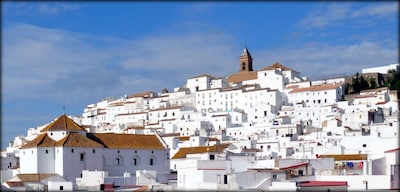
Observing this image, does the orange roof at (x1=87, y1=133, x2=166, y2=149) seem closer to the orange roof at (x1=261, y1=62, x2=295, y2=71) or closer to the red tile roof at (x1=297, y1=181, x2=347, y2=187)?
the red tile roof at (x1=297, y1=181, x2=347, y2=187)

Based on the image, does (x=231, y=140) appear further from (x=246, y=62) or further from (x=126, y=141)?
(x=246, y=62)

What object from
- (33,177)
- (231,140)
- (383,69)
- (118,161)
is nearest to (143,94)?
(231,140)

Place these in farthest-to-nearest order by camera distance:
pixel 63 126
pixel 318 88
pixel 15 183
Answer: pixel 318 88 → pixel 63 126 → pixel 15 183

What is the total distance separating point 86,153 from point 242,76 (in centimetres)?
3533

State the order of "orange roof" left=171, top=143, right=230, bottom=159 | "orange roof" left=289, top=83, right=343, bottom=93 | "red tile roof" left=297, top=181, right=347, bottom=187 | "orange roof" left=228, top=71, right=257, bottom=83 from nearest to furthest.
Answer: "red tile roof" left=297, top=181, right=347, bottom=187, "orange roof" left=171, top=143, right=230, bottom=159, "orange roof" left=289, top=83, right=343, bottom=93, "orange roof" left=228, top=71, right=257, bottom=83

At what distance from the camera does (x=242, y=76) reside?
65.1 meters

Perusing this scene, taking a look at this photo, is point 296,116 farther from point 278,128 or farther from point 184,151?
point 184,151

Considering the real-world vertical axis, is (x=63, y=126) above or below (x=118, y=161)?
above

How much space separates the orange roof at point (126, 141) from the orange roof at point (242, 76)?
29.1m

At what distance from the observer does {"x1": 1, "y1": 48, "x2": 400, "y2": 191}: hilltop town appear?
1051 inches

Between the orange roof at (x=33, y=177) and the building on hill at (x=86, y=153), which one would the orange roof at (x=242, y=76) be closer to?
the building on hill at (x=86, y=153)

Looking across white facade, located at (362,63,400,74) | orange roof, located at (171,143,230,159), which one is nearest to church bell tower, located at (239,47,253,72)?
white facade, located at (362,63,400,74)

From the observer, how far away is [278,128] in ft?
158

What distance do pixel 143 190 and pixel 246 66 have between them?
4572 cm
